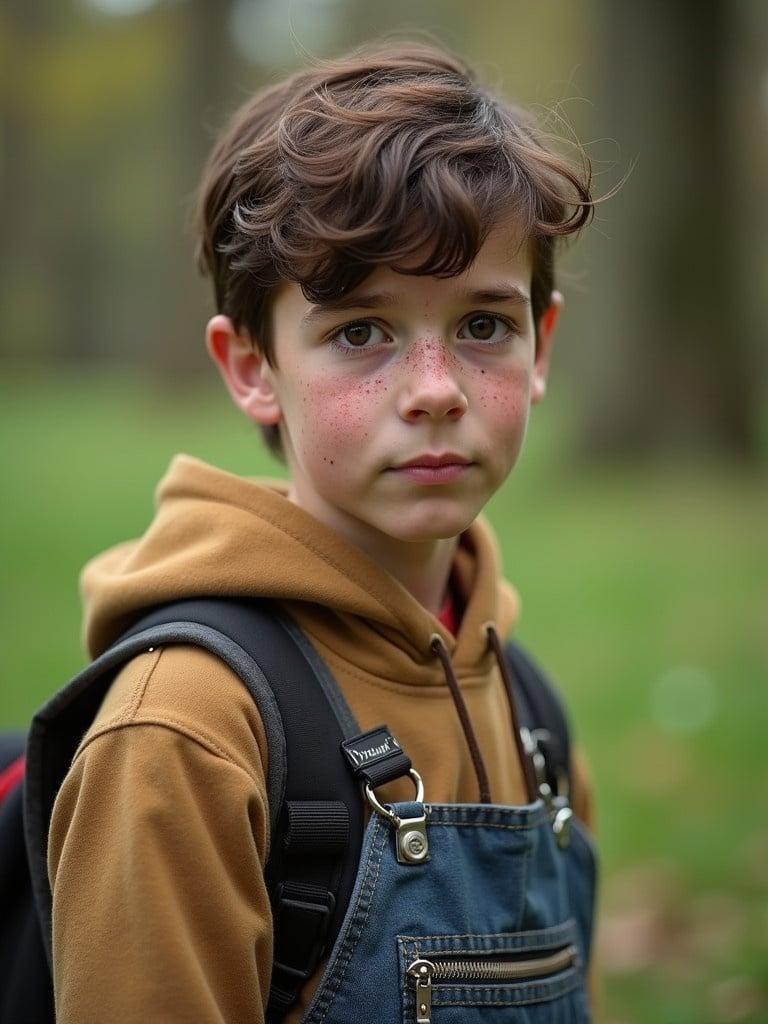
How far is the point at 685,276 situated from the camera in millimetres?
9305

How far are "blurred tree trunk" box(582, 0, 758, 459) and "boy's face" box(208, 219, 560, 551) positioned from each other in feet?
24.4

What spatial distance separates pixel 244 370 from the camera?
2.28 m

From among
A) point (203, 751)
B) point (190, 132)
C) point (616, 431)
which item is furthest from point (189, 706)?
point (190, 132)

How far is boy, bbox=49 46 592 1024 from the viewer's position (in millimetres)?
1710

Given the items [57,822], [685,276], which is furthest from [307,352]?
[685,276]

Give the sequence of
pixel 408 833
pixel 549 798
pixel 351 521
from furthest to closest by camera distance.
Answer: pixel 549 798 → pixel 351 521 → pixel 408 833

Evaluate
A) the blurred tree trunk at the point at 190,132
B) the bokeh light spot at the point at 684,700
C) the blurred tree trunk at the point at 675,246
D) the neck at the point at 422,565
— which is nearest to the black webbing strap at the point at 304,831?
the neck at the point at 422,565

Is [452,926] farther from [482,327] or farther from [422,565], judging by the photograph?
[482,327]

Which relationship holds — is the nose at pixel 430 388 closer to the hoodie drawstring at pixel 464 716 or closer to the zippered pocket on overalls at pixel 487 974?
the hoodie drawstring at pixel 464 716

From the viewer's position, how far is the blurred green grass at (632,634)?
372 centimetres

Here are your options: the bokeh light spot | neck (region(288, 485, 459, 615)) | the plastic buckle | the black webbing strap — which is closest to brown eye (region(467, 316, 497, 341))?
neck (region(288, 485, 459, 615))

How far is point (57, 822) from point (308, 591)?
1.72 feet

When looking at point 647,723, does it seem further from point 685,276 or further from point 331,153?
point 685,276

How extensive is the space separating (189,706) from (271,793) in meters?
0.18
